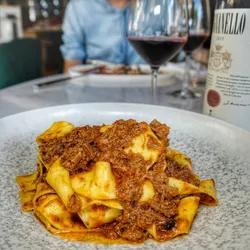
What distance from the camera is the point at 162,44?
36.5 inches

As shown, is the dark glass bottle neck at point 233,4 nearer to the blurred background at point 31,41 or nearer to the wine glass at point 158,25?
the wine glass at point 158,25

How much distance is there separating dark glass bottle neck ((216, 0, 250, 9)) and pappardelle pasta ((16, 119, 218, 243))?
1.33 ft

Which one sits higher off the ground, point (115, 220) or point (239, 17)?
point (239, 17)

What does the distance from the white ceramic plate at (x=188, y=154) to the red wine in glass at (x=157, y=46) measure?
18 cm

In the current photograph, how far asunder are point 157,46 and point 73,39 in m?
1.91

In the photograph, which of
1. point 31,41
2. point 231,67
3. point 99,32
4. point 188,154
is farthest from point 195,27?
point 99,32

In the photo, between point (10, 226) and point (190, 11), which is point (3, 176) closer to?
point (10, 226)

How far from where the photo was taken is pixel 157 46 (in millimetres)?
931

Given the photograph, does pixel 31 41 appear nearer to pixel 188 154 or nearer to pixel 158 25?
pixel 158 25

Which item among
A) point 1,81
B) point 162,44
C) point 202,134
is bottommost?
point 1,81

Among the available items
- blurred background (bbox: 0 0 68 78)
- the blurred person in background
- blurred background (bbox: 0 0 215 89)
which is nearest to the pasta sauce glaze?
blurred background (bbox: 0 0 215 89)

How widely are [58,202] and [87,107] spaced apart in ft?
1.22

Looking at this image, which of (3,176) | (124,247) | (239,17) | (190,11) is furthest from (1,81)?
(124,247)

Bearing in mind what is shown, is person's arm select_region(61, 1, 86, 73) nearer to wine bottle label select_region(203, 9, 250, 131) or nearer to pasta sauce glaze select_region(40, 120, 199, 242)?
wine bottle label select_region(203, 9, 250, 131)
